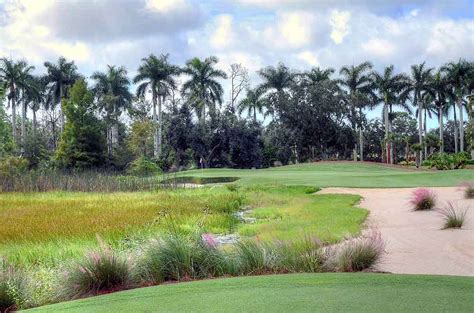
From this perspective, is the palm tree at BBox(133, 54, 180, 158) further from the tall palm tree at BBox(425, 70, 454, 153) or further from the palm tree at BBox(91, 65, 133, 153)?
the tall palm tree at BBox(425, 70, 454, 153)

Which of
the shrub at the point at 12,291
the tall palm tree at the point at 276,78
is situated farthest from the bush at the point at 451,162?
the shrub at the point at 12,291

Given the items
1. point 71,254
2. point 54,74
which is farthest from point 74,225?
point 54,74

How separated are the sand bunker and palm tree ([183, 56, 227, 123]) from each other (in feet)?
153

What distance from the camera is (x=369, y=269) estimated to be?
774 cm

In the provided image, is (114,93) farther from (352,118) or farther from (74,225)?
(74,225)

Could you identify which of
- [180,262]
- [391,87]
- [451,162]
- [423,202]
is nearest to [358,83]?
[391,87]

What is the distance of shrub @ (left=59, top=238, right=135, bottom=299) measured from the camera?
23.1 ft

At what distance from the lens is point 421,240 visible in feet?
34.7

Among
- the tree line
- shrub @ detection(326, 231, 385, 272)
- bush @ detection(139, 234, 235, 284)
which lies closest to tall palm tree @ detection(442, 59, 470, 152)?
the tree line

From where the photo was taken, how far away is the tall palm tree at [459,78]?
196 ft

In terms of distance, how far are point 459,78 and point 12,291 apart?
6075 cm

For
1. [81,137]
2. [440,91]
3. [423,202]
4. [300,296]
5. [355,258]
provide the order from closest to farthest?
[300,296]
[355,258]
[423,202]
[81,137]
[440,91]

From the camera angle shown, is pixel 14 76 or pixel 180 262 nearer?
pixel 180 262

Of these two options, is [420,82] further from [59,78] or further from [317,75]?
[59,78]
